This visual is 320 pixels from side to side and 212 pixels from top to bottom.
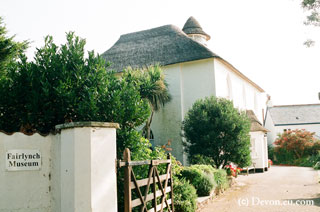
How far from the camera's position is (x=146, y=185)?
6.99 m

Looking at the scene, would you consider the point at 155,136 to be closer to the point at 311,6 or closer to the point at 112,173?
the point at 311,6

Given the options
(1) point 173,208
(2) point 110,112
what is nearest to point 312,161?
(1) point 173,208

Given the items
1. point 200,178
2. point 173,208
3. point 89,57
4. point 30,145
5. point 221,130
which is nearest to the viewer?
point 30,145

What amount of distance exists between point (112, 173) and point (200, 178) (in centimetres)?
685

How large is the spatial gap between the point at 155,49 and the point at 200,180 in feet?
49.4

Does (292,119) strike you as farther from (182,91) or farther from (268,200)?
(268,200)

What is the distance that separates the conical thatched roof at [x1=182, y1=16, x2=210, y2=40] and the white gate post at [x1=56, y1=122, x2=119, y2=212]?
2618 centimetres

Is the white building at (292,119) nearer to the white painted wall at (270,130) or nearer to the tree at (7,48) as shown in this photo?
the white painted wall at (270,130)

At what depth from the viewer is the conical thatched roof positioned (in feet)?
99.2

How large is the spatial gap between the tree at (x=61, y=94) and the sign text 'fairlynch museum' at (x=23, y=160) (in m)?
1.32

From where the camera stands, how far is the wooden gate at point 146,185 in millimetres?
5797

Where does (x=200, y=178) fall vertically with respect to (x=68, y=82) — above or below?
below

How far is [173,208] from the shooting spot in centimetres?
818

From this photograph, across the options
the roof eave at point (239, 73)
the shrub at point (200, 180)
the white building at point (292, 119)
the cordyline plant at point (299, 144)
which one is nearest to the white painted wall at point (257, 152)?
the roof eave at point (239, 73)
